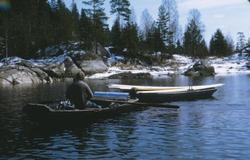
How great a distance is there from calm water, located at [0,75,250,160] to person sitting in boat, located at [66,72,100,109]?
1.43m


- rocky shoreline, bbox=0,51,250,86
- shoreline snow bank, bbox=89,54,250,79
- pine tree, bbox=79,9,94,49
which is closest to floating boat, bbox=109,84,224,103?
rocky shoreline, bbox=0,51,250,86

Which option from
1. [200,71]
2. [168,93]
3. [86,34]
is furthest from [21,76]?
[200,71]

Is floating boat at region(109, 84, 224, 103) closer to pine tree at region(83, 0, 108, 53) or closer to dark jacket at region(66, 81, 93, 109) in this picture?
dark jacket at region(66, 81, 93, 109)

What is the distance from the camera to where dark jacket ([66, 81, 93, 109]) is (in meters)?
25.5

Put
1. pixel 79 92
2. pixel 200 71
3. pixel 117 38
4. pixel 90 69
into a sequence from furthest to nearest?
pixel 117 38 → pixel 200 71 → pixel 90 69 → pixel 79 92

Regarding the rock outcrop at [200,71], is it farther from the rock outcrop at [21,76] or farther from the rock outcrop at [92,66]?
the rock outcrop at [21,76]

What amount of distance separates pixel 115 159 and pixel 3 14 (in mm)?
82563

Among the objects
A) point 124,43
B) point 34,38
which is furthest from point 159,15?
point 34,38

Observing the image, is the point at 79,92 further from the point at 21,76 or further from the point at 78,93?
the point at 21,76

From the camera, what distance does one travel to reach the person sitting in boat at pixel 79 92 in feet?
83.6

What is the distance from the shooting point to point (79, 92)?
25.4m

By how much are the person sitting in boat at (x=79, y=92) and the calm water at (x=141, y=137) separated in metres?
1.43

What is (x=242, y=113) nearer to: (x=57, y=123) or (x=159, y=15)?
(x=57, y=123)

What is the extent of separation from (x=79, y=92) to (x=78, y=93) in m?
0.07
